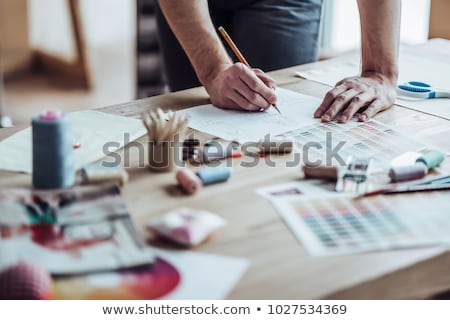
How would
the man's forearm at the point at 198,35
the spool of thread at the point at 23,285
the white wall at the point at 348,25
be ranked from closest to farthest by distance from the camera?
the spool of thread at the point at 23,285
the man's forearm at the point at 198,35
the white wall at the point at 348,25

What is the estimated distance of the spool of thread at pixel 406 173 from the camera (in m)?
1.21

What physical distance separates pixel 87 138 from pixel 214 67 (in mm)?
385

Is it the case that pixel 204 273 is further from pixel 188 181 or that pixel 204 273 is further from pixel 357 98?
pixel 357 98

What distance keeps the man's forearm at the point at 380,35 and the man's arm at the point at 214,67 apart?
0.94 ft

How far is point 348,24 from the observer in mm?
3244

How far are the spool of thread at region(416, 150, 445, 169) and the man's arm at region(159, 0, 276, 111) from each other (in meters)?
0.38

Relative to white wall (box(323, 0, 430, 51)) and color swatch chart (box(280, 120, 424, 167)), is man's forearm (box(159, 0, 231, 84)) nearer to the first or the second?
color swatch chart (box(280, 120, 424, 167))

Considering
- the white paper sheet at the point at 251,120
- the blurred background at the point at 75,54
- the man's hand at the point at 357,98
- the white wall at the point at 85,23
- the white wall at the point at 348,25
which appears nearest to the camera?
the white paper sheet at the point at 251,120

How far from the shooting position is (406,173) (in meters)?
1.22

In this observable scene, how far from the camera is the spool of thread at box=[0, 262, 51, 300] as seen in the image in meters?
0.85

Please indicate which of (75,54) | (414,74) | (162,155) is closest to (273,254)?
(162,155)

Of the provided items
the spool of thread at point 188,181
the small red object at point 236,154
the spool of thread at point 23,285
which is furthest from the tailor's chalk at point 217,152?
the spool of thread at point 23,285

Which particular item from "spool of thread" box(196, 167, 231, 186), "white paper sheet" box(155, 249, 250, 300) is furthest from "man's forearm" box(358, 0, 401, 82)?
"white paper sheet" box(155, 249, 250, 300)

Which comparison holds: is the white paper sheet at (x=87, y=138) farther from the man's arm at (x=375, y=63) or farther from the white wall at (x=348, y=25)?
the white wall at (x=348, y=25)
